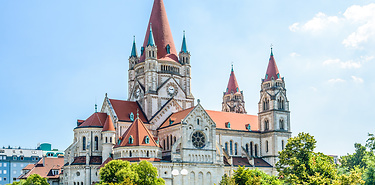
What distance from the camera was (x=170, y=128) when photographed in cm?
9181

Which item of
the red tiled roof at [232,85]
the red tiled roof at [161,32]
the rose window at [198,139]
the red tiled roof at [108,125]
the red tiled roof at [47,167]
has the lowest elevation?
the red tiled roof at [47,167]

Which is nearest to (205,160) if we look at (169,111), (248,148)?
(169,111)

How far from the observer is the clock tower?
98.1 metres

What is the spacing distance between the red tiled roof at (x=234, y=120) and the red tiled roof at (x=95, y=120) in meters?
24.6

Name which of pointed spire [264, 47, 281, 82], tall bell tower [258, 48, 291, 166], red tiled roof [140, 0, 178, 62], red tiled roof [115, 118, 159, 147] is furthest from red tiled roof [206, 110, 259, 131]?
red tiled roof [115, 118, 159, 147]

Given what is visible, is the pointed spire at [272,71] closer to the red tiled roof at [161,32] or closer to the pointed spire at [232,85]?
the pointed spire at [232,85]

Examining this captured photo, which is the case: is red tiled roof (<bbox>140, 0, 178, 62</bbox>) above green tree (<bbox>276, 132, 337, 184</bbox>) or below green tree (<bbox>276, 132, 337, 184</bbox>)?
above

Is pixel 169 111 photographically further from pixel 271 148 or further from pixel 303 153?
pixel 303 153

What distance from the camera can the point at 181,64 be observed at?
104312 mm

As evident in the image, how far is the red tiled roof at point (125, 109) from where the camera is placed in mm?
93750

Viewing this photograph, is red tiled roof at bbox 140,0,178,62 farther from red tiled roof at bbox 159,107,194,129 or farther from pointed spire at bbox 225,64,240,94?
pointed spire at bbox 225,64,240,94

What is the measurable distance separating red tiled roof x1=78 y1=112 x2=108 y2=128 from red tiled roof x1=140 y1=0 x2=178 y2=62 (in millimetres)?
16002

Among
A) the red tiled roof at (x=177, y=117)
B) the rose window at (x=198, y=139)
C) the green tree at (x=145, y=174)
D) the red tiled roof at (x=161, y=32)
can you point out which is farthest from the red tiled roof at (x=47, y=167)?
the green tree at (x=145, y=174)

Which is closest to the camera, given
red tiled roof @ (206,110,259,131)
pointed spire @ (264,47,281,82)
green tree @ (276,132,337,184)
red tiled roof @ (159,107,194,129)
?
green tree @ (276,132,337,184)
